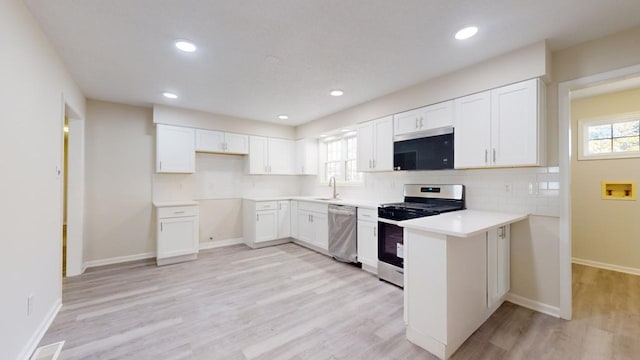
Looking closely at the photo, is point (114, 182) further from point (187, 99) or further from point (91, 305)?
point (91, 305)

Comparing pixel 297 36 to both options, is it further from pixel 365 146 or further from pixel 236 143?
pixel 236 143

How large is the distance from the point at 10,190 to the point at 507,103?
4.05 metres

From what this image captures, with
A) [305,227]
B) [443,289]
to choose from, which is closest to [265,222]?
[305,227]

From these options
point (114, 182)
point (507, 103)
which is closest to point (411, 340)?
point (507, 103)

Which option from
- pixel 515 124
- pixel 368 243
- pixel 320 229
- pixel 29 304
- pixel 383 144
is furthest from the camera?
pixel 320 229

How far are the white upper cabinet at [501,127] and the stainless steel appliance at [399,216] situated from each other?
0.49m

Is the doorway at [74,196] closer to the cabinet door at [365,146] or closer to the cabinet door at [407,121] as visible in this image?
the cabinet door at [365,146]

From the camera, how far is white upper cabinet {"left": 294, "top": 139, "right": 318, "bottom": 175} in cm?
558

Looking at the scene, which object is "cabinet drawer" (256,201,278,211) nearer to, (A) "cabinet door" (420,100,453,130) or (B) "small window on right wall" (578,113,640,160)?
(A) "cabinet door" (420,100,453,130)

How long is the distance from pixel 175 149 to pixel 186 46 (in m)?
2.41

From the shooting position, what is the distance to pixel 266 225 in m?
4.94

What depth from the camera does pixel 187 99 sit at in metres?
3.94

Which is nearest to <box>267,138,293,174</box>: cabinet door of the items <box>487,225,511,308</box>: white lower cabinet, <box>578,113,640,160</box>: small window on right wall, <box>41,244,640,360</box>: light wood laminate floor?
<box>41,244,640,360</box>: light wood laminate floor

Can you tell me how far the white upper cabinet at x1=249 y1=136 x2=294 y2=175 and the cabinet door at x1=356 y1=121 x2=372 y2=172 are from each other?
2056 mm
